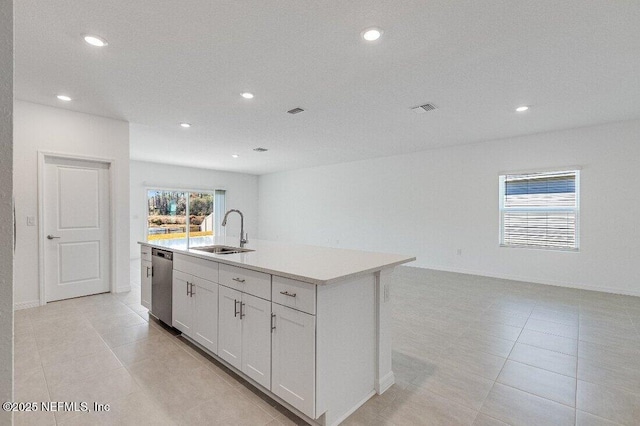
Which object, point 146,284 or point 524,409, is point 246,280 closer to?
point 524,409

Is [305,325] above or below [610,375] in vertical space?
above

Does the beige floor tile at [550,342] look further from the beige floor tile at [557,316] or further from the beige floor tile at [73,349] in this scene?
the beige floor tile at [73,349]

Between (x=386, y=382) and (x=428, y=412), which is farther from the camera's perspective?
(x=386, y=382)

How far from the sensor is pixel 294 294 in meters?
1.68

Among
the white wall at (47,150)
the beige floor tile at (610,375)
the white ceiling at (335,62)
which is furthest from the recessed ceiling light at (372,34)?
the white wall at (47,150)

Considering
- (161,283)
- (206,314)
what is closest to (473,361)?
(206,314)

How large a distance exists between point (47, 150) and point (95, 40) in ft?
7.51

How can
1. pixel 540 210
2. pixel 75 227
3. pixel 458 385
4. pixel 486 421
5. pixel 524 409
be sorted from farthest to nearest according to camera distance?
pixel 540 210, pixel 75 227, pixel 458 385, pixel 524 409, pixel 486 421

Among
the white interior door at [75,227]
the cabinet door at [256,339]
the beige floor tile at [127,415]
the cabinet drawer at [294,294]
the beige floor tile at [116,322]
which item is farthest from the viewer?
the white interior door at [75,227]

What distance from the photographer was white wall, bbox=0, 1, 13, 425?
2.05ft

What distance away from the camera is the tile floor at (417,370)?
1.79m

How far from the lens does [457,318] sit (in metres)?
3.38

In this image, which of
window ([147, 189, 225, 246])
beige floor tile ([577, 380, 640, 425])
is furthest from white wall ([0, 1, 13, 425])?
window ([147, 189, 225, 246])

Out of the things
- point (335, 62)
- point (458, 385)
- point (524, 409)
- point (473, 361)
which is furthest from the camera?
point (335, 62)
